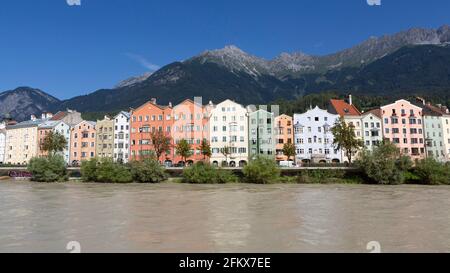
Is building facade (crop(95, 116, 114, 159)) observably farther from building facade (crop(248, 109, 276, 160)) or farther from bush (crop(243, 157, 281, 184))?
bush (crop(243, 157, 281, 184))

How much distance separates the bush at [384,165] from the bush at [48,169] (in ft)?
173

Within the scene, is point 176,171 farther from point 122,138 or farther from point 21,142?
point 21,142

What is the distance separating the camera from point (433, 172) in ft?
184

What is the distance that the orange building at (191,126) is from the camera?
293 ft

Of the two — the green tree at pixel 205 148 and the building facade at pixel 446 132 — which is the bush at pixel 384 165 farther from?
the building facade at pixel 446 132

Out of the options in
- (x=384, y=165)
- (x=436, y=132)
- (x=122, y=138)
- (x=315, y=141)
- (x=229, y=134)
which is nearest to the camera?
(x=384, y=165)

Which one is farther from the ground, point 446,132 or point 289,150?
point 446,132

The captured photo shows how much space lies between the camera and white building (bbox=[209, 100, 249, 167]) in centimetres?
8906

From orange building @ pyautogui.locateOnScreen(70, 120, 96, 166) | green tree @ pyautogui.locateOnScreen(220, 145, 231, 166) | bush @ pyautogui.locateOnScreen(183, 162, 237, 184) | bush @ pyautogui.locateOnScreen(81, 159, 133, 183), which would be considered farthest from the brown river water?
orange building @ pyautogui.locateOnScreen(70, 120, 96, 166)

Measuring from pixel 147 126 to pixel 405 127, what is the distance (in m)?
67.0

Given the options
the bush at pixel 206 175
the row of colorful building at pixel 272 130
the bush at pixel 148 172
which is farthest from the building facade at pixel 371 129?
the bush at pixel 148 172

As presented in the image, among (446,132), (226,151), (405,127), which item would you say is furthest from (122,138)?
(446,132)

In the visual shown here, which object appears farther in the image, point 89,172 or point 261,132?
point 261,132

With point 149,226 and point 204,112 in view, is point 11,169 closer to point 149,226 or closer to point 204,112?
point 204,112
